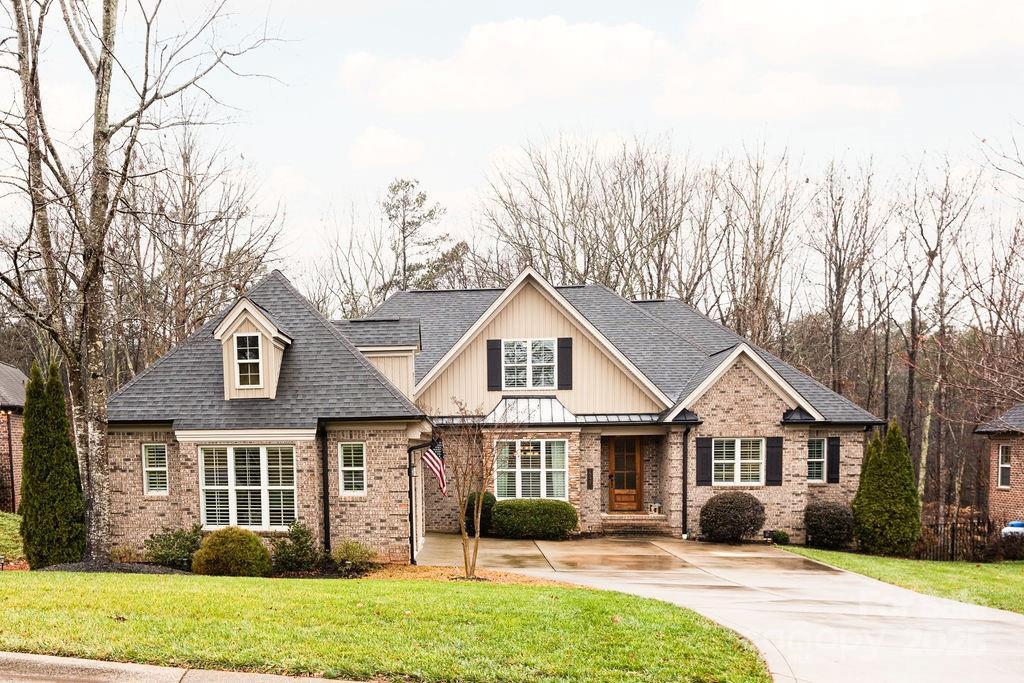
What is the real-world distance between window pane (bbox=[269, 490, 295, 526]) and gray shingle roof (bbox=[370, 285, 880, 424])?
24.9 feet

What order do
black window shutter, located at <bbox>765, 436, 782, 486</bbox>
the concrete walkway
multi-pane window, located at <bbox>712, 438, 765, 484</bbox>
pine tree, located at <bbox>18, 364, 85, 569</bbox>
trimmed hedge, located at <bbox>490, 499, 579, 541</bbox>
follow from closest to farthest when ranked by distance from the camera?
the concrete walkway, pine tree, located at <bbox>18, 364, 85, 569</bbox>, trimmed hedge, located at <bbox>490, 499, 579, 541</bbox>, black window shutter, located at <bbox>765, 436, 782, 486</bbox>, multi-pane window, located at <bbox>712, 438, 765, 484</bbox>

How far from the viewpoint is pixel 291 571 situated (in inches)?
516

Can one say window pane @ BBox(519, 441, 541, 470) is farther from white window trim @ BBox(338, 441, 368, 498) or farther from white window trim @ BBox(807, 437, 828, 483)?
white window trim @ BBox(807, 437, 828, 483)

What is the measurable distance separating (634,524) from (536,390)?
489cm

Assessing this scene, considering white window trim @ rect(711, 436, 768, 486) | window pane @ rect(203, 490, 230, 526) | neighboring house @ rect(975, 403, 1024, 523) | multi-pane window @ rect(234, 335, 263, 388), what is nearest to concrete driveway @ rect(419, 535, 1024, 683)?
white window trim @ rect(711, 436, 768, 486)

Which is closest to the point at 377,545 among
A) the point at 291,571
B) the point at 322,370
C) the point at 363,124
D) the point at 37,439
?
the point at 291,571

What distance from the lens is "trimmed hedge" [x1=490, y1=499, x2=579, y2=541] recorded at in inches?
710

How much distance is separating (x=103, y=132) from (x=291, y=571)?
30.2 ft

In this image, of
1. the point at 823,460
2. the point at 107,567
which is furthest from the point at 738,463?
the point at 107,567

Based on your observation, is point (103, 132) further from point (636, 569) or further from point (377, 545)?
point (636, 569)

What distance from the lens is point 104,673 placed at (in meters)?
5.77

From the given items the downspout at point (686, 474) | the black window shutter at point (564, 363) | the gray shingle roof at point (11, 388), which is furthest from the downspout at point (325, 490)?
the gray shingle roof at point (11, 388)

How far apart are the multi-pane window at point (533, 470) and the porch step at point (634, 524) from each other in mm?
1707

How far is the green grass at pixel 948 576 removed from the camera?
39.2ft
